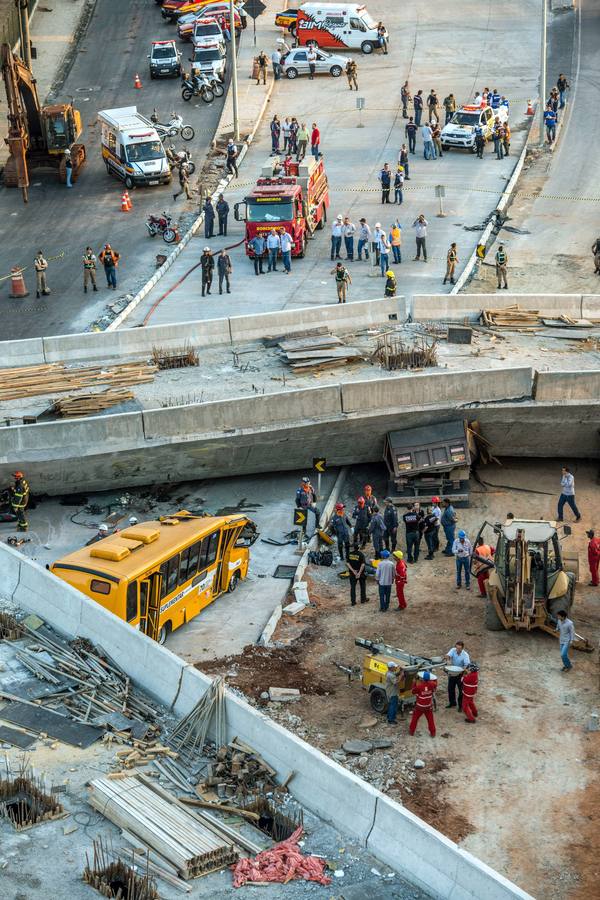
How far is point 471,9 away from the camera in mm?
74312

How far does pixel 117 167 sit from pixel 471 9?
27.2 m

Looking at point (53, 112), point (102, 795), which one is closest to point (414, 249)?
point (53, 112)

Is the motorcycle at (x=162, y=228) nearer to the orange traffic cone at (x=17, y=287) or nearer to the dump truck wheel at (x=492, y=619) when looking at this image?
the orange traffic cone at (x=17, y=287)

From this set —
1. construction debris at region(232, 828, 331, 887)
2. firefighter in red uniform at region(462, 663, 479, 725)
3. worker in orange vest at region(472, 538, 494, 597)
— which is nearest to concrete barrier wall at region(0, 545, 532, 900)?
construction debris at region(232, 828, 331, 887)

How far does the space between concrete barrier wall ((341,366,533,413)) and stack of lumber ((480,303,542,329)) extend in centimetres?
355

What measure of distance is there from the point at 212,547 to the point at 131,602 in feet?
9.37

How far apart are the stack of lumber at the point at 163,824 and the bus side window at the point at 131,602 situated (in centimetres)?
555

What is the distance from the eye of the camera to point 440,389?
3350cm

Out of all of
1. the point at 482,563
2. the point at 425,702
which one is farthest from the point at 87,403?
the point at 425,702

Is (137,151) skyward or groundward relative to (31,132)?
groundward

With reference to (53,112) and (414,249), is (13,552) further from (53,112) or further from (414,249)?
(53,112)

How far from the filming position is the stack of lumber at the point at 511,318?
122 ft

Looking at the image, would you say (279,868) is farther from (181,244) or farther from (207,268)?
(181,244)

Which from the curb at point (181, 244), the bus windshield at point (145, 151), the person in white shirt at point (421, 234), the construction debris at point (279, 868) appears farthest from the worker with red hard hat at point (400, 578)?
the bus windshield at point (145, 151)
